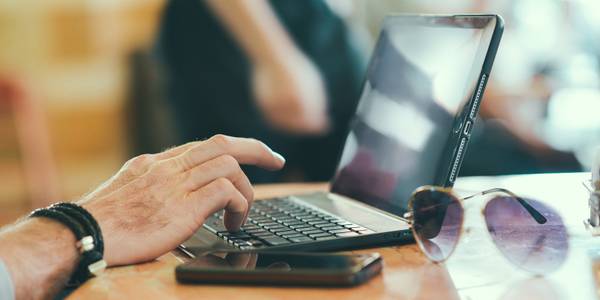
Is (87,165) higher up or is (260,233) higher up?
(260,233)

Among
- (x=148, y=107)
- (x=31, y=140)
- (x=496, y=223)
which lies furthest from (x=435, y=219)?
(x=31, y=140)

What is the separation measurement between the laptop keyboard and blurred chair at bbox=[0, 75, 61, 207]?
2.25 meters

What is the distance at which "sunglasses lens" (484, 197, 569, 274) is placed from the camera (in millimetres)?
828

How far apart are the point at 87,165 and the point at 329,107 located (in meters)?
1.34

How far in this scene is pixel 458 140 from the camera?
0.96 meters

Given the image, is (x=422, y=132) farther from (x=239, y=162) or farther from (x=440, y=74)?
(x=239, y=162)

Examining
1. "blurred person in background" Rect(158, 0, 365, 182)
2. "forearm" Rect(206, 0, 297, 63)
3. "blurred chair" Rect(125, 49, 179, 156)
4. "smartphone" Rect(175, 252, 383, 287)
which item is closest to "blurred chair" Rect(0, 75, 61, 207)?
"blurred chair" Rect(125, 49, 179, 156)

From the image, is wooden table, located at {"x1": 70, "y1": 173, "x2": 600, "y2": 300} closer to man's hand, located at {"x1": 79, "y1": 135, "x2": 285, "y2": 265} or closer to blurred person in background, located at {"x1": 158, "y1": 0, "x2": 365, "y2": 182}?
man's hand, located at {"x1": 79, "y1": 135, "x2": 285, "y2": 265}

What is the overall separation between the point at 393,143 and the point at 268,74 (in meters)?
1.59

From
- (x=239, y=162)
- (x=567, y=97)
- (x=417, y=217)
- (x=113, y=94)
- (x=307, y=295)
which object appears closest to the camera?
(x=307, y=295)

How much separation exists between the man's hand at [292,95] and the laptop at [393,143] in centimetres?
138

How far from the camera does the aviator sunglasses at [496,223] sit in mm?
855

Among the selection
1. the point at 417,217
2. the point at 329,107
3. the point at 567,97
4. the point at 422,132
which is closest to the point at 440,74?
the point at 422,132

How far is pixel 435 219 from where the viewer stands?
889mm
